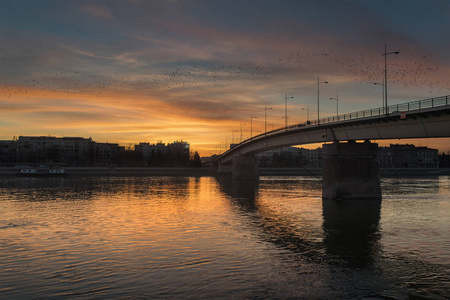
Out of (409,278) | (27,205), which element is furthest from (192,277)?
(27,205)

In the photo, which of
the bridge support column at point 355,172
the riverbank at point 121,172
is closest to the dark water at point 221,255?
the bridge support column at point 355,172

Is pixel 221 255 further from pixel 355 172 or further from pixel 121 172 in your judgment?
pixel 121 172

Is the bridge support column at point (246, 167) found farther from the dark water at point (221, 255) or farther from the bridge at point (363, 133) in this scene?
the dark water at point (221, 255)

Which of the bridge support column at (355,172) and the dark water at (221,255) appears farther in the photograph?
the bridge support column at (355,172)

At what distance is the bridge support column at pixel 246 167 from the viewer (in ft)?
428

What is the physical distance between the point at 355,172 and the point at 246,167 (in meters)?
72.1

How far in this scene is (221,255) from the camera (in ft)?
80.3

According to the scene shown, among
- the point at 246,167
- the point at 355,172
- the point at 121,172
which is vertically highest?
the point at 246,167

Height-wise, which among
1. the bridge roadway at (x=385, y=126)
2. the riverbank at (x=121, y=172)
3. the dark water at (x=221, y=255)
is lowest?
the dark water at (x=221, y=255)

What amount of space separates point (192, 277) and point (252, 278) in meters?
2.80

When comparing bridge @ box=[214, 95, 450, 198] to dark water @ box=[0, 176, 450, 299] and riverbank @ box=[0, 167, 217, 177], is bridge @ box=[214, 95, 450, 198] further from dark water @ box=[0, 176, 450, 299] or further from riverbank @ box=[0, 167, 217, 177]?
riverbank @ box=[0, 167, 217, 177]

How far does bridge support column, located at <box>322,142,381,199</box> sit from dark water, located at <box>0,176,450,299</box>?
1575 cm

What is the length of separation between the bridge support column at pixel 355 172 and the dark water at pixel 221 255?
15752mm

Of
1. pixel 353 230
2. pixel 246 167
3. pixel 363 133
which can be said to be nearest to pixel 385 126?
pixel 363 133
